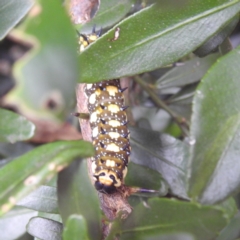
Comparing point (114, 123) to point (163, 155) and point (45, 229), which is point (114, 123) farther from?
point (45, 229)

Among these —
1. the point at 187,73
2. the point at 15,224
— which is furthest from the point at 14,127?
the point at 187,73

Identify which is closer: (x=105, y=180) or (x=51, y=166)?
(x=51, y=166)

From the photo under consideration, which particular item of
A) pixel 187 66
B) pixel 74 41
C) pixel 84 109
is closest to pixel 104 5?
pixel 84 109

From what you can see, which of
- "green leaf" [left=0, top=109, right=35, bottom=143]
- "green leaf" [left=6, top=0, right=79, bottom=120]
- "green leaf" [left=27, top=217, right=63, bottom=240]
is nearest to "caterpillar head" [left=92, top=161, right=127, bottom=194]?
"green leaf" [left=27, top=217, right=63, bottom=240]

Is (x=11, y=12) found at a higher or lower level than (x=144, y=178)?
higher

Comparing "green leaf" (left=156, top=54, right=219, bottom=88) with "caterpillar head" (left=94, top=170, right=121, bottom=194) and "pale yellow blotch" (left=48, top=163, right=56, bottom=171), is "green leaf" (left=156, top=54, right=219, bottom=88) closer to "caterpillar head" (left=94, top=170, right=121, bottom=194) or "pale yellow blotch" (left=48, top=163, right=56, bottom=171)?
"caterpillar head" (left=94, top=170, right=121, bottom=194)

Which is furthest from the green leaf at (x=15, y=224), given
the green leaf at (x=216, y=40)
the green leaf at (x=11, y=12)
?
the green leaf at (x=216, y=40)

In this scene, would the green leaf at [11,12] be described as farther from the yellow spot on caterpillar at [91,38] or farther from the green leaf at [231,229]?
the green leaf at [231,229]

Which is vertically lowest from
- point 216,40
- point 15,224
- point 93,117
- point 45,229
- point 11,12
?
point 15,224
